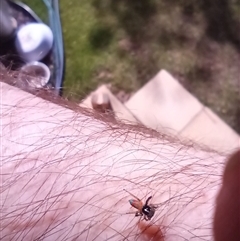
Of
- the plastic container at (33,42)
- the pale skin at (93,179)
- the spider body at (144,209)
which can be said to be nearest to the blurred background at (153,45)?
the plastic container at (33,42)

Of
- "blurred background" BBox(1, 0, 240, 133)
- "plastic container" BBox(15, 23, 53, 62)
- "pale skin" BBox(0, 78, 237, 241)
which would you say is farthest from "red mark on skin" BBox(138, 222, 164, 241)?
"plastic container" BBox(15, 23, 53, 62)

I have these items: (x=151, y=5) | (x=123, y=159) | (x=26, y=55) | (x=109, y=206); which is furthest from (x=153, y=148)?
(x=151, y=5)

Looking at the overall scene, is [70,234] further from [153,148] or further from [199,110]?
[199,110]

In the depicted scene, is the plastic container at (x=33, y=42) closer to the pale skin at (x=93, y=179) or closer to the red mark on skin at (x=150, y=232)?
the pale skin at (x=93, y=179)

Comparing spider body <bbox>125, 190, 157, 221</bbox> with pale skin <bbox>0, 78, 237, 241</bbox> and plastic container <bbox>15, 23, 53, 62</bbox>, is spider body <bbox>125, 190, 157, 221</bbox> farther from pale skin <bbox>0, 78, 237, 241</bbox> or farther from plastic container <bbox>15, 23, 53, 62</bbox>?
plastic container <bbox>15, 23, 53, 62</bbox>

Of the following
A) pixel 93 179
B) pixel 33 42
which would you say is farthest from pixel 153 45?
Result: pixel 93 179

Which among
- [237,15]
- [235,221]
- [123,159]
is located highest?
[237,15]
